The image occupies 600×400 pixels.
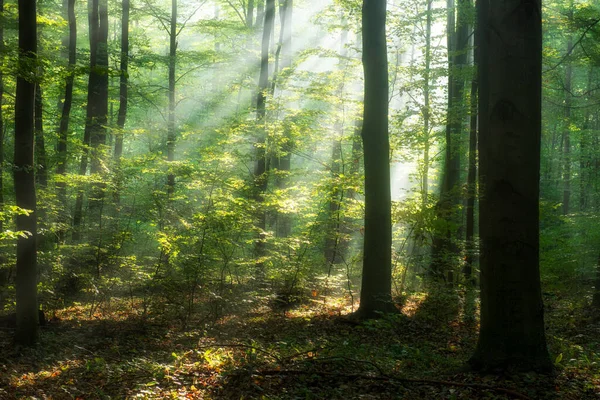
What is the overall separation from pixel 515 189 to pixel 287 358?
346cm

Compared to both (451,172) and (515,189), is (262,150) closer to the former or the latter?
(451,172)

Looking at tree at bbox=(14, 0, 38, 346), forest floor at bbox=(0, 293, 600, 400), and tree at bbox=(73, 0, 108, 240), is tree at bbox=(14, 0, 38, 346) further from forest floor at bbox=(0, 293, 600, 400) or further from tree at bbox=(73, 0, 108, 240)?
tree at bbox=(73, 0, 108, 240)

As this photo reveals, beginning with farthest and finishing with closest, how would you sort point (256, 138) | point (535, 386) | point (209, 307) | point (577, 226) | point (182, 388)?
point (256, 138), point (577, 226), point (209, 307), point (182, 388), point (535, 386)

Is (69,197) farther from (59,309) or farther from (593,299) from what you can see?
(593,299)

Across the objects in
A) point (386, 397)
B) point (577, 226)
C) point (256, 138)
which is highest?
point (256, 138)

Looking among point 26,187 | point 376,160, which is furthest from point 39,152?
point 376,160

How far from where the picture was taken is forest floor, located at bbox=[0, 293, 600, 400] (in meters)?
4.92

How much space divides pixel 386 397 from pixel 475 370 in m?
1.06

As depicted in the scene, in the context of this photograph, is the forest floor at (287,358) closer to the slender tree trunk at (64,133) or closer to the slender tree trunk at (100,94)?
the slender tree trunk at (64,133)

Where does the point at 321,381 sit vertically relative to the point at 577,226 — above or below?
below

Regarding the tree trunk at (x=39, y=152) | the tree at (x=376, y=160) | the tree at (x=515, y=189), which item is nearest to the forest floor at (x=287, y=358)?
the tree at (x=515, y=189)

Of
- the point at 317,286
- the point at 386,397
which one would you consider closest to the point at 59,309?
the point at 317,286

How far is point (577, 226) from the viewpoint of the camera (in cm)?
1290

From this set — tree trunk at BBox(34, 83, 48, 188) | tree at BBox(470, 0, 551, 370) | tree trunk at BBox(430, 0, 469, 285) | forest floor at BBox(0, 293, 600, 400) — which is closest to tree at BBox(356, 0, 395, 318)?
forest floor at BBox(0, 293, 600, 400)
